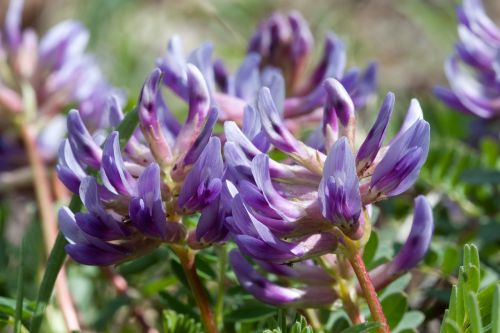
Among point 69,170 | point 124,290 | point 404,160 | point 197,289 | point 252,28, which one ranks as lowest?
point 252,28

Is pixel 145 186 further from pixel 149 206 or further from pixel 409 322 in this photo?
pixel 409 322

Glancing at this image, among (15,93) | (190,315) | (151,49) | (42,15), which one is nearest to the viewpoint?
(190,315)

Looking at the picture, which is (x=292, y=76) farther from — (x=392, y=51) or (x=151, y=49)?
(x=392, y=51)

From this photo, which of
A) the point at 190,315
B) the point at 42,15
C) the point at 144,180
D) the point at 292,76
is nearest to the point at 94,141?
the point at 144,180

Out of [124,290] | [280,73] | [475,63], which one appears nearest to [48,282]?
[124,290]

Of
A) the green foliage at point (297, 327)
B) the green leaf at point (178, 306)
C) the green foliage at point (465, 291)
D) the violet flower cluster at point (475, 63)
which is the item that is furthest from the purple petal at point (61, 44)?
the green foliage at point (465, 291)

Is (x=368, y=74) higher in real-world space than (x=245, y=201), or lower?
lower
